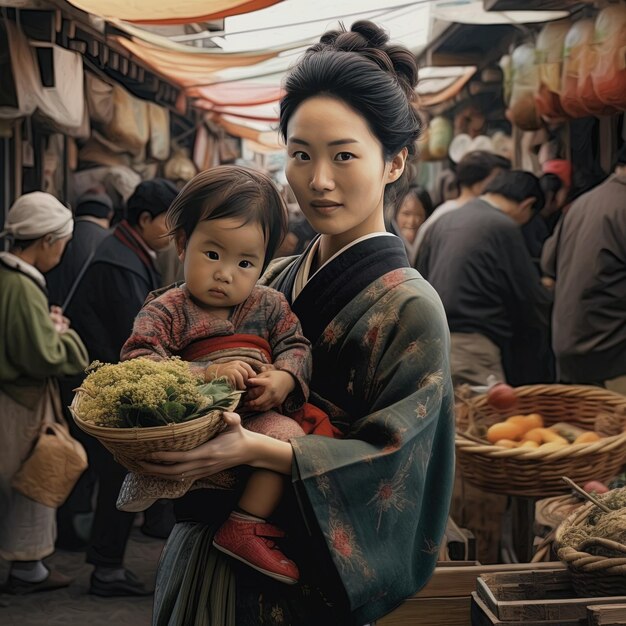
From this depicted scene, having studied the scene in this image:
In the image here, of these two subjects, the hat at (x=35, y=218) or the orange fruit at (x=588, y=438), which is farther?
the hat at (x=35, y=218)

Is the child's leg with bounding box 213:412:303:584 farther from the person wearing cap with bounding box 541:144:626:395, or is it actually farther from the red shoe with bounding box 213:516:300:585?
the person wearing cap with bounding box 541:144:626:395

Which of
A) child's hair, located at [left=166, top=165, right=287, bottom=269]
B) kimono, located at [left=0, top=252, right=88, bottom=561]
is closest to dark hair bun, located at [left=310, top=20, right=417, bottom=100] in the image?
child's hair, located at [left=166, top=165, right=287, bottom=269]

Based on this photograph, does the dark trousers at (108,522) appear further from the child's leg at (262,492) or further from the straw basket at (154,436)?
the straw basket at (154,436)

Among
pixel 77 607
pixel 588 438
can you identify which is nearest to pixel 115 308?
pixel 77 607

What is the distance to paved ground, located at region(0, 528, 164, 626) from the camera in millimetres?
5309

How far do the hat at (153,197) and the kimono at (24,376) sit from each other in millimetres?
691

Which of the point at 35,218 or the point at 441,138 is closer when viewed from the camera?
the point at 35,218

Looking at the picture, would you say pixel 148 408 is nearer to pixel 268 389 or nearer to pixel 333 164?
pixel 268 389

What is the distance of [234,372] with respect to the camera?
2.11 m

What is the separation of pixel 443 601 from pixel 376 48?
1.81m

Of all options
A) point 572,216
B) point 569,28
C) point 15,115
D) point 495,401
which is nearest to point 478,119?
point 569,28

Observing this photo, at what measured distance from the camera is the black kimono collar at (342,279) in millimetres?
2322

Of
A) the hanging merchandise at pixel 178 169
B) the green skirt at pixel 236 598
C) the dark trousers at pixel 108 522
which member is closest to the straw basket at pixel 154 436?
the green skirt at pixel 236 598

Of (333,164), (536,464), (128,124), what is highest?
(333,164)
